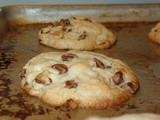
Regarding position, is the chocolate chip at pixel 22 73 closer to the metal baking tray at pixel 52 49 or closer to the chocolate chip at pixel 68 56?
the metal baking tray at pixel 52 49

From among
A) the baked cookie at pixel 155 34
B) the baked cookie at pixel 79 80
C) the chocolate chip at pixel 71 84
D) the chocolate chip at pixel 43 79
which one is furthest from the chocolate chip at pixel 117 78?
the baked cookie at pixel 155 34

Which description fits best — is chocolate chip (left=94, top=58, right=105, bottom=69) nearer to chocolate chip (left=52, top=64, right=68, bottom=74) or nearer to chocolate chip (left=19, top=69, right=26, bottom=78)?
chocolate chip (left=52, top=64, right=68, bottom=74)

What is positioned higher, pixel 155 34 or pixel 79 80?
pixel 155 34

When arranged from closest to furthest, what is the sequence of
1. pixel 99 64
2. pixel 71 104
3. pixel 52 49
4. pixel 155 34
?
pixel 71 104 < pixel 99 64 < pixel 52 49 < pixel 155 34

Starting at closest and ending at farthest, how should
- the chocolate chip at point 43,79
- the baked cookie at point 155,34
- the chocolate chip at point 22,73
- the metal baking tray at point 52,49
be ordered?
the metal baking tray at point 52,49 → the chocolate chip at point 43,79 → the chocolate chip at point 22,73 → the baked cookie at point 155,34

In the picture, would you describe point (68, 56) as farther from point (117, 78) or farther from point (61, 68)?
point (117, 78)

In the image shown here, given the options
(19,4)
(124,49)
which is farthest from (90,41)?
(19,4)

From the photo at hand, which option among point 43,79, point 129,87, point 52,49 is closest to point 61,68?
point 43,79
